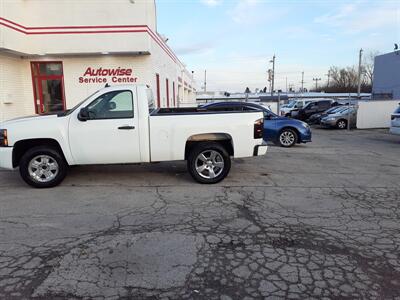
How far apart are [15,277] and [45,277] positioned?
30 centimetres

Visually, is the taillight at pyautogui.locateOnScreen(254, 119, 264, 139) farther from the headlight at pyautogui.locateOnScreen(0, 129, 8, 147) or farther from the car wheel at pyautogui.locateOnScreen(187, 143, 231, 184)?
the headlight at pyautogui.locateOnScreen(0, 129, 8, 147)

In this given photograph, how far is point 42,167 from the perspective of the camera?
6.72 metres

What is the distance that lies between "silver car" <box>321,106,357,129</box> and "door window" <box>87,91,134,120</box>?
698 inches

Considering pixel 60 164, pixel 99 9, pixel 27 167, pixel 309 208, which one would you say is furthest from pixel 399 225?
pixel 99 9

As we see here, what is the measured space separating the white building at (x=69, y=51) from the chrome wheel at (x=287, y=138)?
6.13 m

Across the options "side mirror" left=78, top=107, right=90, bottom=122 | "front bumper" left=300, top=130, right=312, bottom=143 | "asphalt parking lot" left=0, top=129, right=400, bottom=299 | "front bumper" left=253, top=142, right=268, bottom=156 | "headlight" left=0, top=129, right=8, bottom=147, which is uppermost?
"side mirror" left=78, top=107, right=90, bottom=122

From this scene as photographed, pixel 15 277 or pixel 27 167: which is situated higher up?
pixel 27 167

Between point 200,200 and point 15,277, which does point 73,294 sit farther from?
point 200,200

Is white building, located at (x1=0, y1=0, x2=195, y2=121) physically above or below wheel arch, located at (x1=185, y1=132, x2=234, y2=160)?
above

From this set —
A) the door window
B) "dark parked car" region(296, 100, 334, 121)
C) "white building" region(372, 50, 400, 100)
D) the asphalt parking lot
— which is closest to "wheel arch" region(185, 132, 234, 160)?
the asphalt parking lot

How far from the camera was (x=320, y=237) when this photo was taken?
4477mm

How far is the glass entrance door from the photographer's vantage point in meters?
15.2

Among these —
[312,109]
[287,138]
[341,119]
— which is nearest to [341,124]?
[341,119]

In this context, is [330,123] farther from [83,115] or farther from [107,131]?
[83,115]
